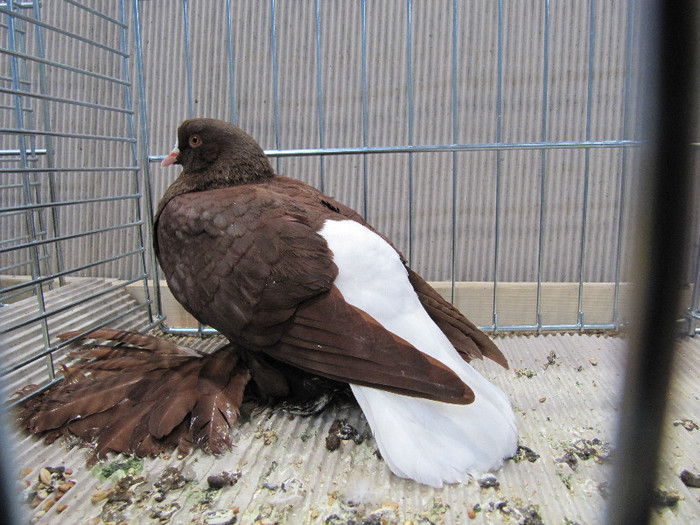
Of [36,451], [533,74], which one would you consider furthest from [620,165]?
[36,451]

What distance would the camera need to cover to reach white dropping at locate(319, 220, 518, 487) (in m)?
0.83

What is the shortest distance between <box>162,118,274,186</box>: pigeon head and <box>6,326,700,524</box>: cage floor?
2.20 feet

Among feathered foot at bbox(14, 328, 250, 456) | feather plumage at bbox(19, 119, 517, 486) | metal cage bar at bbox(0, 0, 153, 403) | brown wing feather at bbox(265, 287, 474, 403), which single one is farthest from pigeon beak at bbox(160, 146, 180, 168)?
brown wing feather at bbox(265, 287, 474, 403)

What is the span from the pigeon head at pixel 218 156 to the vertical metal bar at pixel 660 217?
44.8 inches

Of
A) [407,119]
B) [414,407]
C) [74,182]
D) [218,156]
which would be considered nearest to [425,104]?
[407,119]

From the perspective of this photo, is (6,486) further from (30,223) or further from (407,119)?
(407,119)

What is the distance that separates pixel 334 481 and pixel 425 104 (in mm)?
1464

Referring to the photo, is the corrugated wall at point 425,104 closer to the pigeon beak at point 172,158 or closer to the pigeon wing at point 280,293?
the pigeon beak at point 172,158

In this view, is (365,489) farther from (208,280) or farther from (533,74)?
(533,74)

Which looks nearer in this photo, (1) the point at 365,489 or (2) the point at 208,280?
(1) the point at 365,489

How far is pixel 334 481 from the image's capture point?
0.85 metres

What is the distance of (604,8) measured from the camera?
1622 mm

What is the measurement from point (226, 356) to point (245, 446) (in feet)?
0.94

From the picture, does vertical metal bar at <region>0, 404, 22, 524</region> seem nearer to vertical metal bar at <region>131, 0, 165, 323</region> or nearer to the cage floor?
the cage floor
